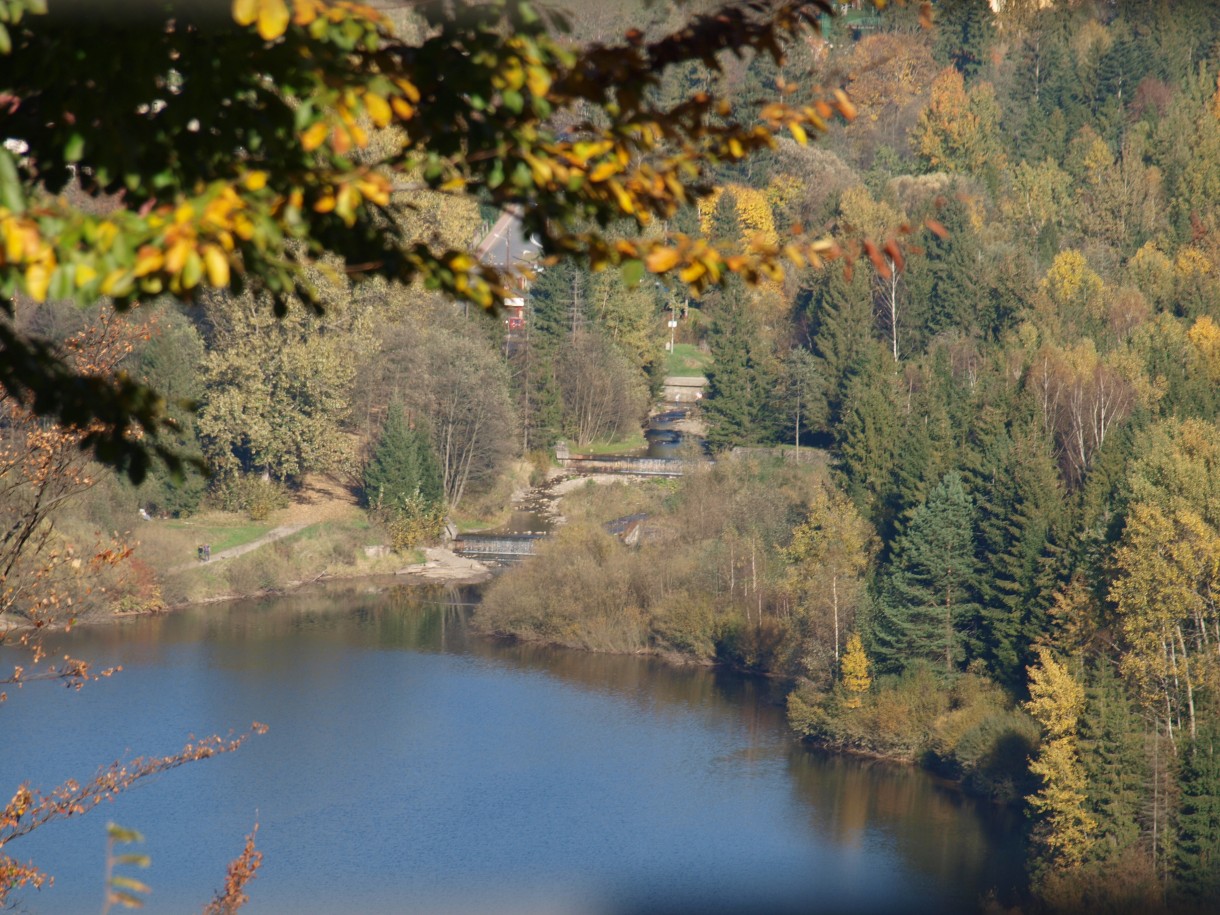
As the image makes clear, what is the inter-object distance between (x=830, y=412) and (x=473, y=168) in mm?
33104

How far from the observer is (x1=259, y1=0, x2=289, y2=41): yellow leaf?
1.95 meters

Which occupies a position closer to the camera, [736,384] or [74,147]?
[74,147]

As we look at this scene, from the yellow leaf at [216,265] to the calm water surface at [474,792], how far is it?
43.1 ft

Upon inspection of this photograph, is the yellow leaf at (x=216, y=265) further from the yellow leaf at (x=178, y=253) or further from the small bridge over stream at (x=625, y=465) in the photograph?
the small bridge over stream at (x=625, y=465)

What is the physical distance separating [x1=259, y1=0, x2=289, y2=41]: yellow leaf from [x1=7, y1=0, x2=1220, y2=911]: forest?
27.4 inches

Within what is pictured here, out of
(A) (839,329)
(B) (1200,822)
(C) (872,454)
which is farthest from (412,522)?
(B) (1200,822)

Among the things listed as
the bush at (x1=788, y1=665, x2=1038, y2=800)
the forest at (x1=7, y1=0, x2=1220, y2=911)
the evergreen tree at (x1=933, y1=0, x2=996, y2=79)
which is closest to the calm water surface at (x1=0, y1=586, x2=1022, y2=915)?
the bush at (x1=788, y1=665, x2=1038, y2=800)

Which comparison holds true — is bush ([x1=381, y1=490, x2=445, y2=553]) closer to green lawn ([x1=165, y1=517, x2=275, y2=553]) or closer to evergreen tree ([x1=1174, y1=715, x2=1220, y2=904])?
green lawn ([x1=165, y1=517, x2=275, y2=553])

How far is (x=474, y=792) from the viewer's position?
17.5 meters

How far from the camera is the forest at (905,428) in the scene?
17.8m

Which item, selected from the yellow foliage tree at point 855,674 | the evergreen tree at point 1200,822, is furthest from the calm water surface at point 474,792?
the evergreen tree at point 1200,822

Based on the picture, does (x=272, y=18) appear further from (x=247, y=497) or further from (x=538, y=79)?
(x=247, y=497)

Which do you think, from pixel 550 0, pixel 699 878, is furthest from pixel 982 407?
pixel 550 0

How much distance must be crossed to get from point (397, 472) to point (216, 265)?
2775cm
